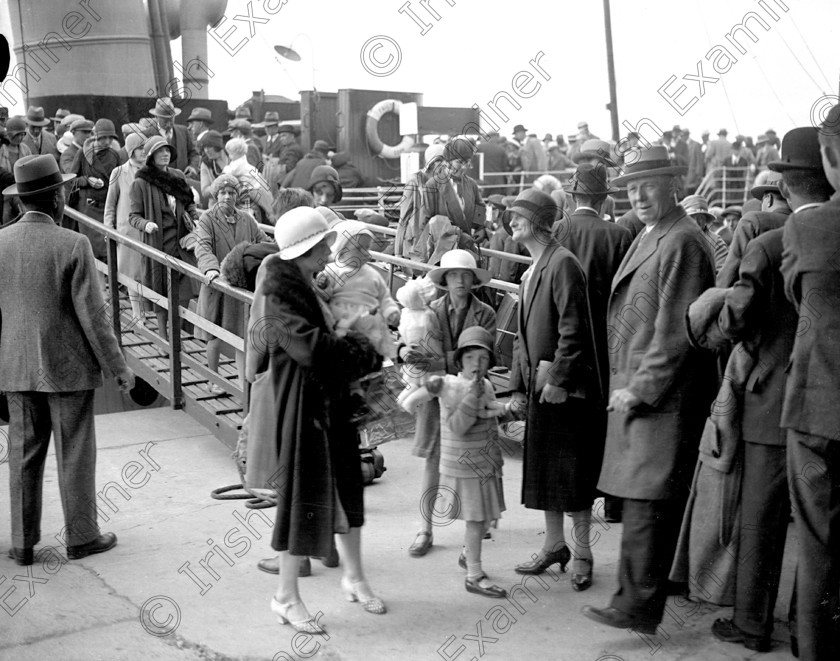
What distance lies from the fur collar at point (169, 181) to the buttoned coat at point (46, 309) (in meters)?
3.47

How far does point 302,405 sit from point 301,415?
0.04 meters

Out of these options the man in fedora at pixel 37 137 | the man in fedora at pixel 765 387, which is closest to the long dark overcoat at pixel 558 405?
the man in fedora at pixel 765 387

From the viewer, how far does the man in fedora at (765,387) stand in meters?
3.71

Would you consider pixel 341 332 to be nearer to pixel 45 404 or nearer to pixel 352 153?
pixel 45 404

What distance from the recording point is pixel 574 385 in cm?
448

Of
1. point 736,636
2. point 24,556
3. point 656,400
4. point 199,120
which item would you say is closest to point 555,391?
point 656,400

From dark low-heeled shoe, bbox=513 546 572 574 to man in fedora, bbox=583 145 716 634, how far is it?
2.10ft

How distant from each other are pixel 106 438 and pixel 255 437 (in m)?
3.15

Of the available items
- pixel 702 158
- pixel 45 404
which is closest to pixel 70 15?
pixel 702 158

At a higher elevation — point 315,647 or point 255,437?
point 255,437

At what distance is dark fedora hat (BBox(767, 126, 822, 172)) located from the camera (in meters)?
3.69

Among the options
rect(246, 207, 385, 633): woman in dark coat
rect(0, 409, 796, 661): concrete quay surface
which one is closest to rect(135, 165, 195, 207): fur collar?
rect(0, 409, 796, 661): concrete quay surface

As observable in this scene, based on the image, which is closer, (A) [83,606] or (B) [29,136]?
(A) [83,606]

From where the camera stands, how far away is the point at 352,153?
20.1 metres
